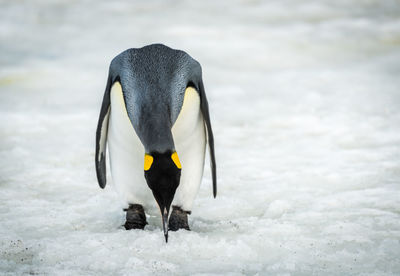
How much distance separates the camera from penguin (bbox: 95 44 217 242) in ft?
10.1

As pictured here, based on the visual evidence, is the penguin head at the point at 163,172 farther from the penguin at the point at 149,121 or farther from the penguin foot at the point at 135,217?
the penguin foot at the point at 135,217

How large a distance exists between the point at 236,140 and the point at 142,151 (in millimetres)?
2310

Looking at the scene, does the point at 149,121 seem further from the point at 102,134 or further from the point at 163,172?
the point at 102,134

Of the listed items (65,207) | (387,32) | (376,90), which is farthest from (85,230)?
(387,32)

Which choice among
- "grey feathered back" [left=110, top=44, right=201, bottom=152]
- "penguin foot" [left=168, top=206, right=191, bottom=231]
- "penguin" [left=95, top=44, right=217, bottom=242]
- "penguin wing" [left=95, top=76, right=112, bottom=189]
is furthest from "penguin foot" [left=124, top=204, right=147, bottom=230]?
"grey feathered back" [left=110, top=44, right=201, bottom=152]

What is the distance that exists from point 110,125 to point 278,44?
246 inches

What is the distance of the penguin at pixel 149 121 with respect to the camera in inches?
121

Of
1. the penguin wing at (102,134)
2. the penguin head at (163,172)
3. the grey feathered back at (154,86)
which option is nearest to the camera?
the penguin head at (163,172)

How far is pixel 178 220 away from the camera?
3.53m

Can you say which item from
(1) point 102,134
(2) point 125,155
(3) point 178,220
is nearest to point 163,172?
(2) point 125,155

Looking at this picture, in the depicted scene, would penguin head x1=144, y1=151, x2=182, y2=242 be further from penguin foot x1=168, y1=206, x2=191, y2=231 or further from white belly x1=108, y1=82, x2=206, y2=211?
penguin foot x1=168, y1=206, x2=191, y2=231

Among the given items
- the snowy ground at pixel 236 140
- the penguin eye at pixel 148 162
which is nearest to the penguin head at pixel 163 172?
the penguin eye at pixel 148 162

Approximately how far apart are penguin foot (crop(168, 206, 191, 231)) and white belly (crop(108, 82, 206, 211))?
1.7 inches

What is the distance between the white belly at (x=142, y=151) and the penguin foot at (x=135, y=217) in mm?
40
